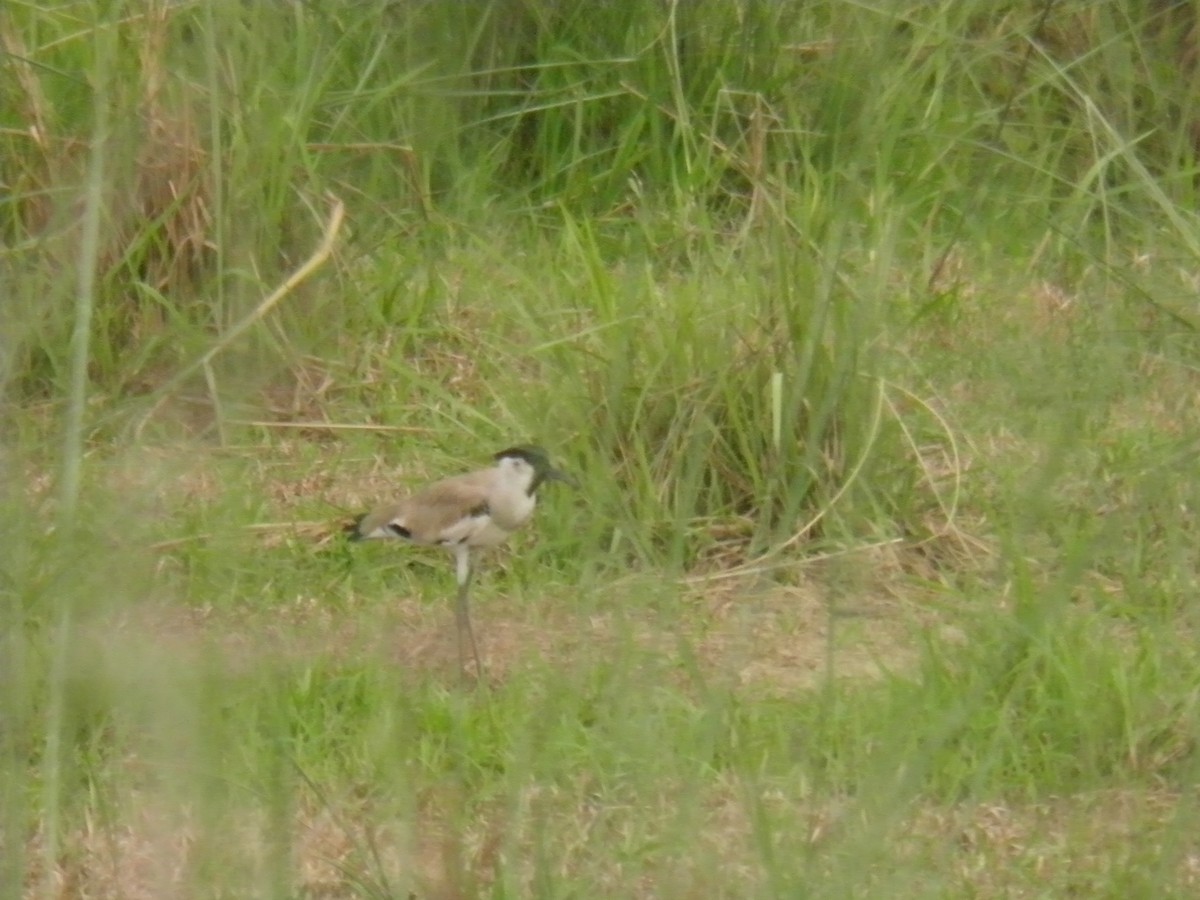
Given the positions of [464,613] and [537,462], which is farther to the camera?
[537,462]

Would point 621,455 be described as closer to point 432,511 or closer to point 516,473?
point 516,473

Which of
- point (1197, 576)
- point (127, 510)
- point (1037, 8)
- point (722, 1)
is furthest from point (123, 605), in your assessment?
point (1197, 576)

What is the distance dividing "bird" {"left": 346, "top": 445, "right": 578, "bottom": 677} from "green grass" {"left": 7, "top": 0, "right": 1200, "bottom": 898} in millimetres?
95

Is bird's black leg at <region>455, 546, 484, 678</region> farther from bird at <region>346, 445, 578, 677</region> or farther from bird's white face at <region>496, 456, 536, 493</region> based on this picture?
bird's white face at <region>496, 456, 536, 493</region>

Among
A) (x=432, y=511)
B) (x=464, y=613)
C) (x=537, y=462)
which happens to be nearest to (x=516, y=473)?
(x=537, y=462)

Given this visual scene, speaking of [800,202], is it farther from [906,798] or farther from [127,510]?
[127,510]

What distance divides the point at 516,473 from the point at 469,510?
0.13m

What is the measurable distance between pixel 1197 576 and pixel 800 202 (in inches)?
33.3

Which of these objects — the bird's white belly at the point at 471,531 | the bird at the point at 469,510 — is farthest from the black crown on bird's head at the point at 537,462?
the bird's white belly at the point at 471,531

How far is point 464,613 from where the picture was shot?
2615mm

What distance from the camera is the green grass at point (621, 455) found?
4.84ft

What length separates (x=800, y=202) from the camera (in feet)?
9.01

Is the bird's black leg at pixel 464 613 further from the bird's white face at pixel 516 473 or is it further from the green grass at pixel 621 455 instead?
the bird's white face at pixel 516 473

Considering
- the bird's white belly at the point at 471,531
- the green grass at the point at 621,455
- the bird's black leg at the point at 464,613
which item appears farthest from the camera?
the bird's white belly at the point at 471,531
